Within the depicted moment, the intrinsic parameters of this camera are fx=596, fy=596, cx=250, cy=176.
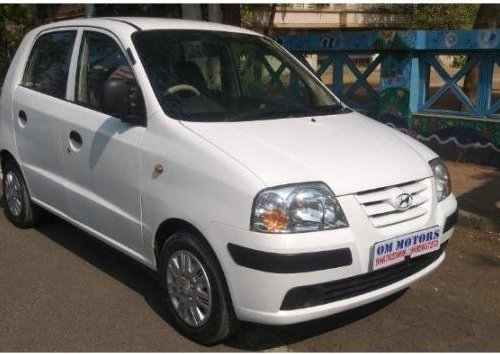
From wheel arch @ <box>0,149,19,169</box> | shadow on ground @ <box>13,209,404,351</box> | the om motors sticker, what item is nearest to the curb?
shadow on ground @ <box>13,209,404,351</box>

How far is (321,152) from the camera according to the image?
3213 millimetres

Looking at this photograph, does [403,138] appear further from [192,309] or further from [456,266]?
[192,309]

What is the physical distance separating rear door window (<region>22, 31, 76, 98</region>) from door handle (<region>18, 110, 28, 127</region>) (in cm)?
22

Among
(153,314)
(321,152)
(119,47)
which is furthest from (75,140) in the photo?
(321,152)

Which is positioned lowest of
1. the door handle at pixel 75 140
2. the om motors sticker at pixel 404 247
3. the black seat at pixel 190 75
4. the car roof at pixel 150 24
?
the om motors sticker at pixel 404 247

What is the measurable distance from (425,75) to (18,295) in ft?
19.4

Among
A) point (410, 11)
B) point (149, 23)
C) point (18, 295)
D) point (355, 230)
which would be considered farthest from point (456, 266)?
point (410, 11)

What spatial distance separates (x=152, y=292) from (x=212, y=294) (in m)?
1.03

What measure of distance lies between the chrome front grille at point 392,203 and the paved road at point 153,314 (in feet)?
2.44

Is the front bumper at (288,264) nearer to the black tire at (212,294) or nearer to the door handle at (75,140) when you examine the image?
the black tire at (212,294)

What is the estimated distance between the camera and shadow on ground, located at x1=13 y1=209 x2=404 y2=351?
339cm

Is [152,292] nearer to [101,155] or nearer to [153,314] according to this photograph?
[153,314]

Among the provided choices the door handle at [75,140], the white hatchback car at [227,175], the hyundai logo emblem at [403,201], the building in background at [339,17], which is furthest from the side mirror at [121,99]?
the building in background at [339,17]

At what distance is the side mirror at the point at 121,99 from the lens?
3.48 m
